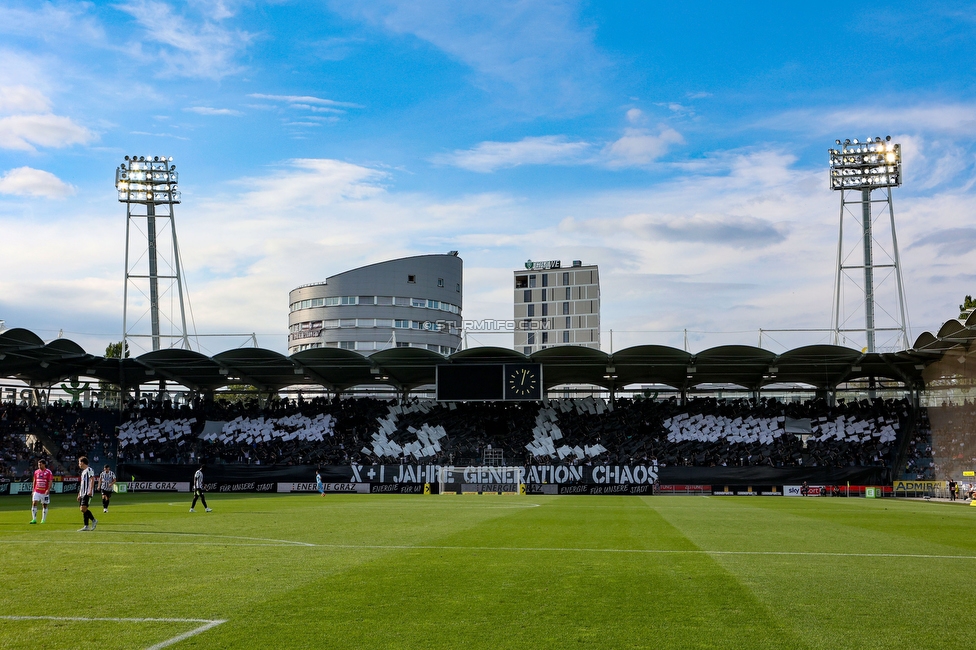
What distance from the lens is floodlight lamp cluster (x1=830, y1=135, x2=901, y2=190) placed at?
57.8 metres

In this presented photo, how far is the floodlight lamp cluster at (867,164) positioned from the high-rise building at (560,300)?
238ft

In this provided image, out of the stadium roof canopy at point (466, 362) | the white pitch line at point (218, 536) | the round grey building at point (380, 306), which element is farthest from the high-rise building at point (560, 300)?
the white pitch line at point (218, 536)

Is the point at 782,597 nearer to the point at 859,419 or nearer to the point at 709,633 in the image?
the point at 709,633

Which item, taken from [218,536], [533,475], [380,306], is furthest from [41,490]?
[380,306]

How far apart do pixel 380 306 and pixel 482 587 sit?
320 ft

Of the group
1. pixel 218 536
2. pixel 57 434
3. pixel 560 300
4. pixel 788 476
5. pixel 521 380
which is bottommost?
pixel 788 476

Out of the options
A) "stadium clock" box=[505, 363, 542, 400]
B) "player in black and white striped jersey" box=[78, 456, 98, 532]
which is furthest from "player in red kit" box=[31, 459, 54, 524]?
"stadium clock" box=[505, 363, 542, 400]

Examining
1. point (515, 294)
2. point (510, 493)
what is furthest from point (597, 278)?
point (510, 493)

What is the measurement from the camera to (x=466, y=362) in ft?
188

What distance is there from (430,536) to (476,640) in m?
10.8

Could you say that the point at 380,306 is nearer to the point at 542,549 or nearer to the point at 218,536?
the point at 218,536

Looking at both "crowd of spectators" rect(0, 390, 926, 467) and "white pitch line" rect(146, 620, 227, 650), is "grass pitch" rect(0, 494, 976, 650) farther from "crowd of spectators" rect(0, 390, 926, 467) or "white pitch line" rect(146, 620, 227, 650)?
"crowd of spectators" rect(0, 390, 926, 467)

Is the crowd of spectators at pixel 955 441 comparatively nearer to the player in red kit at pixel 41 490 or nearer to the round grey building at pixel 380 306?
the player in red kit at pixel 41 490

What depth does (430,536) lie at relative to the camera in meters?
18.9
